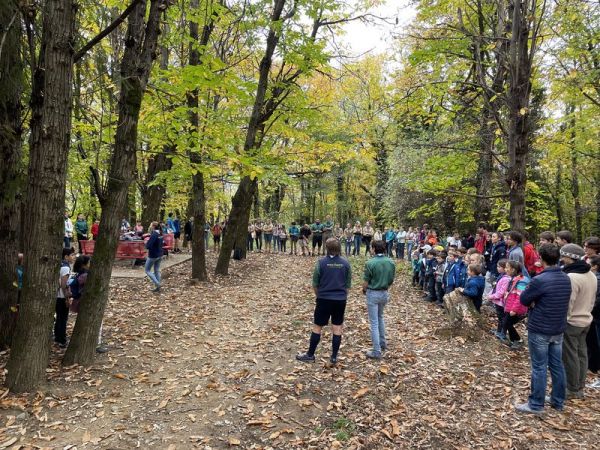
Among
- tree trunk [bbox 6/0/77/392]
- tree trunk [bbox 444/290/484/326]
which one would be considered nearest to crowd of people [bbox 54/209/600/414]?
tree trunk [bbox 444/290/484/326]

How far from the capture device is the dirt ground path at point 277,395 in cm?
404

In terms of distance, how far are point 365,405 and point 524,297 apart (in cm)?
234

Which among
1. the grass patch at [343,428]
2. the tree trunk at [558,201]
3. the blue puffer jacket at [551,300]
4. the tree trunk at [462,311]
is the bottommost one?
the grass patch at [343,428]

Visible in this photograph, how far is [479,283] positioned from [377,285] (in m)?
2.63

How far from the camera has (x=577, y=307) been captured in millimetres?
4754

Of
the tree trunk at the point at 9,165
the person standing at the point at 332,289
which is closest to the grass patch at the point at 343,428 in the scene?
the person standing at the point at 332,289

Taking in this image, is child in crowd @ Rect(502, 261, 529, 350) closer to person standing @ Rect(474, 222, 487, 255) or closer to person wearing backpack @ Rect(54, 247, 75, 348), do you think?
person standing @ Rect(474, 222, 487, 255)

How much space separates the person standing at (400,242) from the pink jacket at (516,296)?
440 inches

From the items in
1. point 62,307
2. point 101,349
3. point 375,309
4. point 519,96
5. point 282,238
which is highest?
point 519,96

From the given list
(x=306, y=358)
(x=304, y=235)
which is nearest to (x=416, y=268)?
(x=306, y=358)

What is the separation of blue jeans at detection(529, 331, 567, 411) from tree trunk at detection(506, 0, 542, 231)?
12.9ft

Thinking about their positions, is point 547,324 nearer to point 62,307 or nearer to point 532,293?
point 532,293

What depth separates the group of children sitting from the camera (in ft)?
20.8

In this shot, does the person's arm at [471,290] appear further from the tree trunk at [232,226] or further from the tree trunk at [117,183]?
the tree trunk at [232,226]
